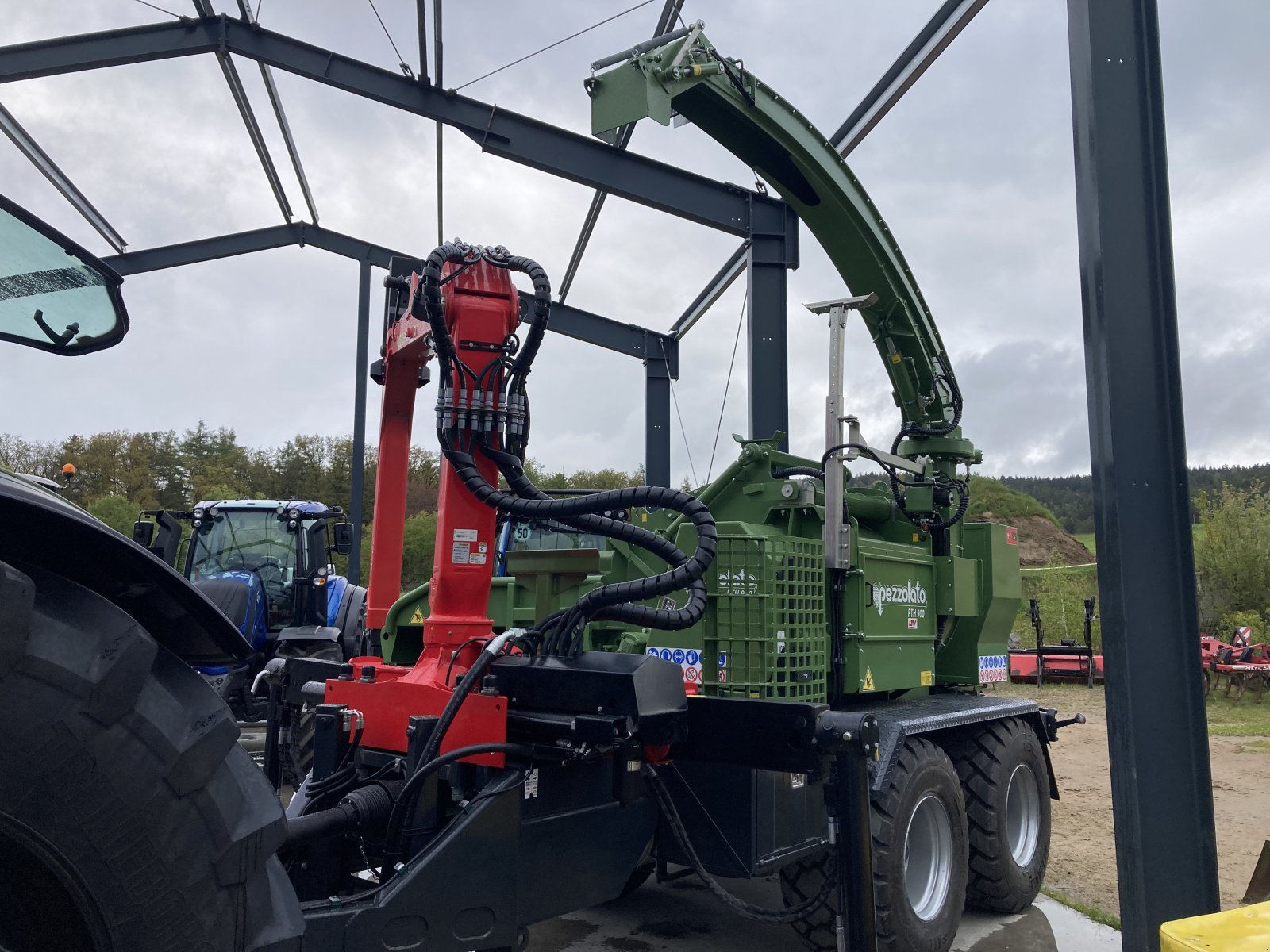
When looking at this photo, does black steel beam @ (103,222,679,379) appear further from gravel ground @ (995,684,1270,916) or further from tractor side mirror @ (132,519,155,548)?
gravel ground @ (995,684,1270,916)

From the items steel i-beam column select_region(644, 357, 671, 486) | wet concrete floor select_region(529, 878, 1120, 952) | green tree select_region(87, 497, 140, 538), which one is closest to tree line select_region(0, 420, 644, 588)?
green tree select_region(87, 497, 140, 538)

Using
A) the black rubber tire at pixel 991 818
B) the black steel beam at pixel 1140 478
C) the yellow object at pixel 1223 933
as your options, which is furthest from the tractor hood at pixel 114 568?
the black rubber tire at pixel 991 818

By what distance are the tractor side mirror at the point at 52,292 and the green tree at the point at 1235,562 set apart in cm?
2515

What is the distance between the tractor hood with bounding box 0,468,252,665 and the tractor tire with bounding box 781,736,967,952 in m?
2.99

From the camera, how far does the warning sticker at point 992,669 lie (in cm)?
635

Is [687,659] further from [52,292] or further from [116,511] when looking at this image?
[116,511]

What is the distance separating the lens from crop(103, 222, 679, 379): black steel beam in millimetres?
14148

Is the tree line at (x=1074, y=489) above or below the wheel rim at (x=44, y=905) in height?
above

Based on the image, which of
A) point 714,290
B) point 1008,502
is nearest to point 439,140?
point 714,290

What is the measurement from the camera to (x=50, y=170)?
34.5ft

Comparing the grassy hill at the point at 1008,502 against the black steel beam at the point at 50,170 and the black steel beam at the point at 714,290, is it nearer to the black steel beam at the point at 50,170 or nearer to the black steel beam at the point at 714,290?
the black steel beam at the point at 714,290

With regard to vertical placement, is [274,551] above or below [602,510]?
above

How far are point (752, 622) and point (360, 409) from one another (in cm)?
1224

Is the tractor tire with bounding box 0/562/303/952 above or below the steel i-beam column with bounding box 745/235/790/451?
below
